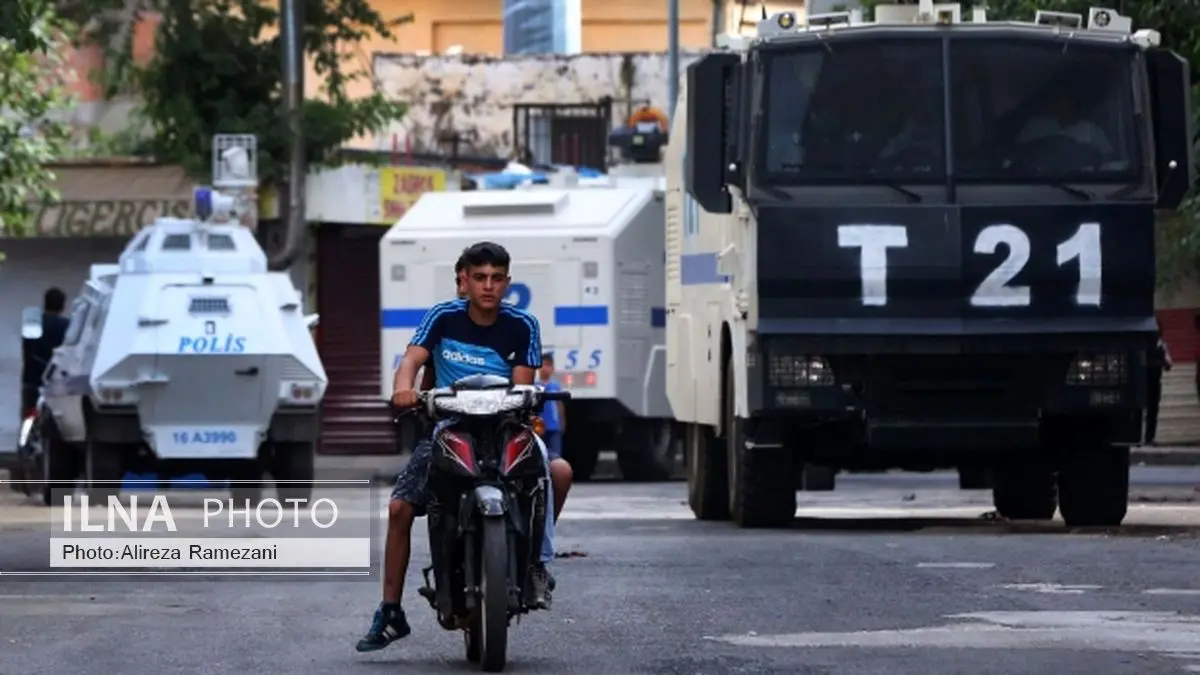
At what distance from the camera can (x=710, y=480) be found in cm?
2123

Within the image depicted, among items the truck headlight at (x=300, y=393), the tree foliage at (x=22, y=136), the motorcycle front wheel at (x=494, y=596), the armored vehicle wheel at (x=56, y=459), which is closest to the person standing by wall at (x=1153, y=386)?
the motorcycle front wheel at (x=494, y=596)

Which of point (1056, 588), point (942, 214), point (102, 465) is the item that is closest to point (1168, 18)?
point (942, 214)

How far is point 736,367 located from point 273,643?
780 centimetres

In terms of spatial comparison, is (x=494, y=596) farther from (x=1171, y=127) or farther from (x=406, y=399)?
(x=1171, y=127)

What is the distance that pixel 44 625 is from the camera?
12.3 m

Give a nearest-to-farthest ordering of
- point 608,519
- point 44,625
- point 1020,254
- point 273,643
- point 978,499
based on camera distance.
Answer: point 273,643 → point 44,625 → point 1020,254 → point 608,519 → point 978,499

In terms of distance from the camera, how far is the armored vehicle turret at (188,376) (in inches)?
963

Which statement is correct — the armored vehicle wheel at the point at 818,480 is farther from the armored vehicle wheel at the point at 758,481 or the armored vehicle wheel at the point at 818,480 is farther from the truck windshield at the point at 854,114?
the truck windshield at the point at 854,114

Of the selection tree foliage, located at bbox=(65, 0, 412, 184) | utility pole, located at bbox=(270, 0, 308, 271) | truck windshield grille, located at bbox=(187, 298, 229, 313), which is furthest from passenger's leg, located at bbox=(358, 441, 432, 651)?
tree foliage, located at bbox=(65, 0, 412, 184)

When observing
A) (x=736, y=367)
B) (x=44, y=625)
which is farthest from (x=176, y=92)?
(x=44, y=625)

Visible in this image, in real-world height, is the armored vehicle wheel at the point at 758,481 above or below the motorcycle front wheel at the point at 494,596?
below

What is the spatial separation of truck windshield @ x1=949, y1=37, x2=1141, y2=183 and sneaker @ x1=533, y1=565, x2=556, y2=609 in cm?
791

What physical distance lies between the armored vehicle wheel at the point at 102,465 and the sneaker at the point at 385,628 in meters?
14.0

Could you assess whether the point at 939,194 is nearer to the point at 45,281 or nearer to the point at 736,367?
the point at 736,367
